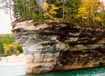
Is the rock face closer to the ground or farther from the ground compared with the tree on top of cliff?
closer to the ground

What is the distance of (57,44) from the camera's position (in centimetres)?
4828

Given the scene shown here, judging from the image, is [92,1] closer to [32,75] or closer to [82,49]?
[82,49]

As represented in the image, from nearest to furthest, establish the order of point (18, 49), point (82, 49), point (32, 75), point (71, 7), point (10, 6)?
point (32, 75) → point (82, 49) → point (71, 7) → point (10, 6) → point (18, 49)

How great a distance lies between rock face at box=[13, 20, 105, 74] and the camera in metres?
47.1

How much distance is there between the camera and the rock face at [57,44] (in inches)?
1855

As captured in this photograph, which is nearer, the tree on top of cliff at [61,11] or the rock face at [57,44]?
the rock face at [57,44]

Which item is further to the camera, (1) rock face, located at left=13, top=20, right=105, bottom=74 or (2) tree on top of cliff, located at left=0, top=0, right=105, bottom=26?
(2) tree on top of cliff, located at left=0, top=0, right=105, bottom=26

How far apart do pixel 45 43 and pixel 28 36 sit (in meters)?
2.42

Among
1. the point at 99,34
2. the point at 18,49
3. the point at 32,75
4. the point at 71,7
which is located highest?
the point at 71,7

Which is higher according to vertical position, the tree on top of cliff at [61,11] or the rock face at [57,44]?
the tree on top of cliff at [61,11]

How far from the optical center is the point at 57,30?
48.0 metres

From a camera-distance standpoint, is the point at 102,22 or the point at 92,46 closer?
the point at 92,46

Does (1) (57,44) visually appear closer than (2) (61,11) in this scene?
Yes

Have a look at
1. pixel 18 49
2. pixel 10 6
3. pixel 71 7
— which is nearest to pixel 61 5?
pixel 71 7
